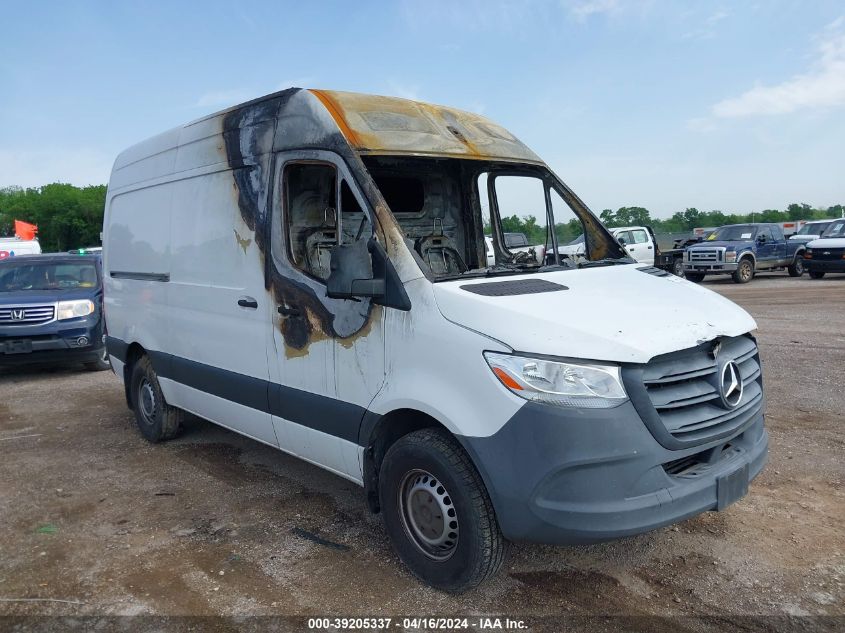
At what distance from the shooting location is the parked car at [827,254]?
19703 mm

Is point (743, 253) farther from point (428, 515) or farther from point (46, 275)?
point (428, 515)

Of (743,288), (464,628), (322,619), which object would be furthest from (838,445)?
(743,288)

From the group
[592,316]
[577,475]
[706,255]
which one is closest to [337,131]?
[592,316]

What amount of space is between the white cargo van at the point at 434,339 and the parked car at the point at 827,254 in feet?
59.5

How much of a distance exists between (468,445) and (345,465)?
1.07 m

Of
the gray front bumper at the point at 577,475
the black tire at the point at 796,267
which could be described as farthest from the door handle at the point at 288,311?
the black tire at the point at 796,267

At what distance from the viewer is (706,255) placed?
20.8 metres

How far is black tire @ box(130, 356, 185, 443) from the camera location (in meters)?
5.96

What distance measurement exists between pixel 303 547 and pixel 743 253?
19.8 m

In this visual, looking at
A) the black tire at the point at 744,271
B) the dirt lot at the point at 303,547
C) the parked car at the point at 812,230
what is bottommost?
the dirt lot at the point at 303,547

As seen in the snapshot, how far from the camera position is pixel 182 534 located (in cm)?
420

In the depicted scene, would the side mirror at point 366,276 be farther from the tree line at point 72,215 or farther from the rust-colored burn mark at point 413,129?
the tree line at point 72,215

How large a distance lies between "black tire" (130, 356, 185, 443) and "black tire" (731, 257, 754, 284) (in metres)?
18.6

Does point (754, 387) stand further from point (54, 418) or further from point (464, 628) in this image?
point (54, 418)
